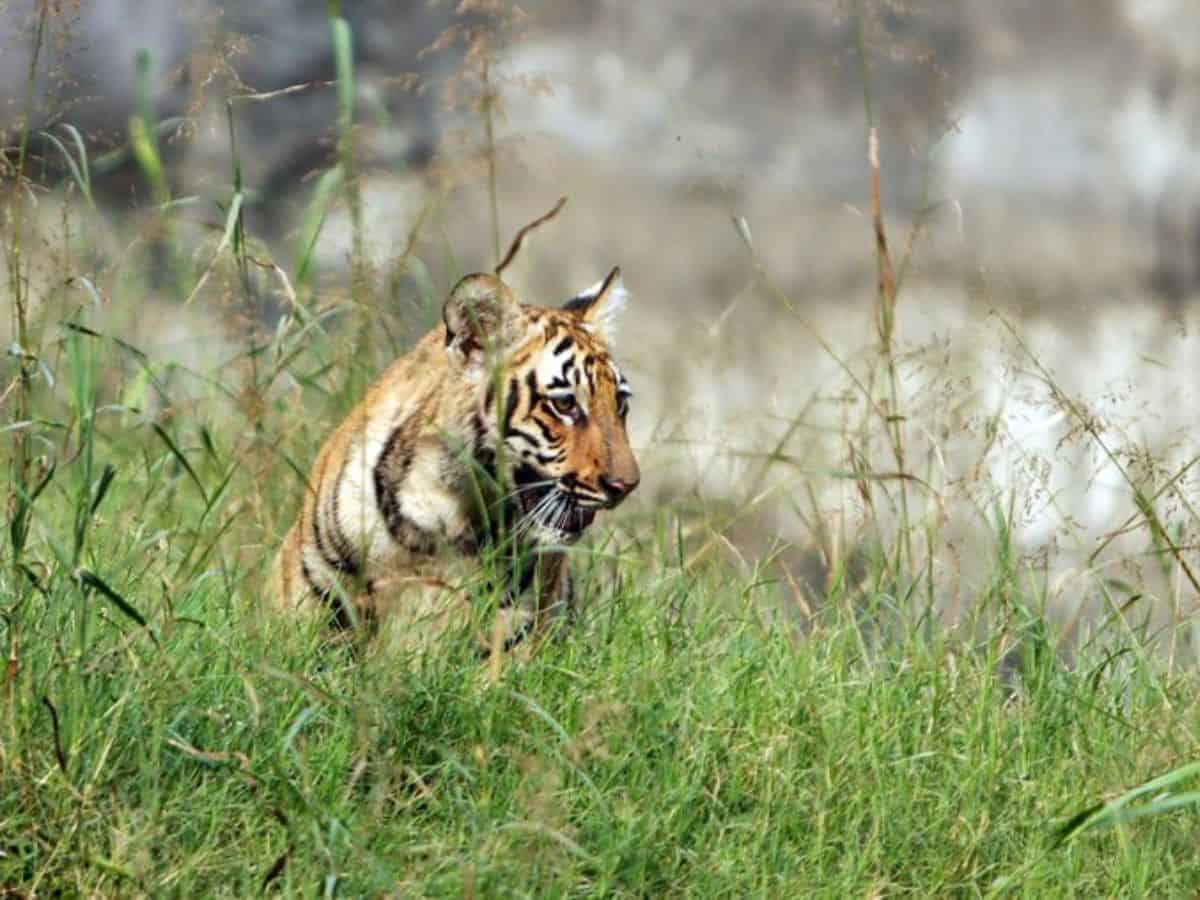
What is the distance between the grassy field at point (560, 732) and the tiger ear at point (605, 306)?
24.5 inches

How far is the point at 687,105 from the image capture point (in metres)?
6.03

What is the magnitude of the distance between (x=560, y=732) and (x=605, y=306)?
1.52 m

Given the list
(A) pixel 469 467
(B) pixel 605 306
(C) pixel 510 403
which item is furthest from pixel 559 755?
(B) pixel 605 306

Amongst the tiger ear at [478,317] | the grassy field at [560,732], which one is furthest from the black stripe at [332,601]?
the tiger ear at [478,317]

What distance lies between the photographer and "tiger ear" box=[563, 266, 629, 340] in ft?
14.6

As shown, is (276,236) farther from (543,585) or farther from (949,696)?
(949,696)

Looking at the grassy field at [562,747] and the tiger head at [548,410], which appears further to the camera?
the tiger head at [548,410]

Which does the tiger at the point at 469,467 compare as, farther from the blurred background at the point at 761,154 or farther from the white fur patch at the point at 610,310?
the blurred background at the point at 761,154

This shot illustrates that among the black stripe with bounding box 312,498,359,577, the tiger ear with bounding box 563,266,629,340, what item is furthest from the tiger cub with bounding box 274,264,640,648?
the tiger ear with bounding box 563,266,629,340

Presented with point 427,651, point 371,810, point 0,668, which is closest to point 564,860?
point 371,810

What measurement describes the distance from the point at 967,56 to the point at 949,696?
3016mm

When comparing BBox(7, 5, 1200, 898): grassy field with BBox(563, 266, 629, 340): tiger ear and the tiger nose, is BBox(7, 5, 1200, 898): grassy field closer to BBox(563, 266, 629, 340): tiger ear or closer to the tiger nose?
the tiger nose

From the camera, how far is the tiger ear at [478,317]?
4.05m

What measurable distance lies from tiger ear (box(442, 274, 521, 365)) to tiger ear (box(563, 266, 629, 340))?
10.2 inches
